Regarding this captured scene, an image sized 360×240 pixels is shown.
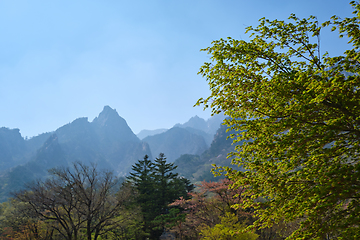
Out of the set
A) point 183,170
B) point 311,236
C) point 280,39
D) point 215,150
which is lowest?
point 311,236

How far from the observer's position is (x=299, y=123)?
482 centimetres

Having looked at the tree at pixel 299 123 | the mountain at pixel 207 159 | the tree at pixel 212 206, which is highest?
the mountain at pixel 207 159

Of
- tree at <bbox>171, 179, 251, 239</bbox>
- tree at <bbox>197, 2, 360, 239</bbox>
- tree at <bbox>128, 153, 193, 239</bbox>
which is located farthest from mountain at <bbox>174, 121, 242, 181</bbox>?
tree at <bbox>197, 2, 360, 239</bbox>

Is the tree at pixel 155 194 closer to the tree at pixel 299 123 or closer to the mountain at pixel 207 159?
the tree at pixel 299 123

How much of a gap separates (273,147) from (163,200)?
89.1ft

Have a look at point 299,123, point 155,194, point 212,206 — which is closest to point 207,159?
point 155,194

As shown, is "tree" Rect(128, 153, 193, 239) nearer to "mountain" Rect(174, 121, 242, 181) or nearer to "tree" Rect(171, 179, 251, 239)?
"tree" Rect(171, 179, 251, 239)

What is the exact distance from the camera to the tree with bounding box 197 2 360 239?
168 inches

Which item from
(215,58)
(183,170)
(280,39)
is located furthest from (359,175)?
(183,170)

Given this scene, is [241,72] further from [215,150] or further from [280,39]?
[215,150]

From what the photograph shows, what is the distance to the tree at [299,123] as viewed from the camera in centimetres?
428

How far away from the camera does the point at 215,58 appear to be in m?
5.87

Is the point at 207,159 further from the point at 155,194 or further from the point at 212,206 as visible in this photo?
the point at 212,206

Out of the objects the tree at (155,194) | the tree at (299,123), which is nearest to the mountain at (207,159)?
the tree at (155,194)
